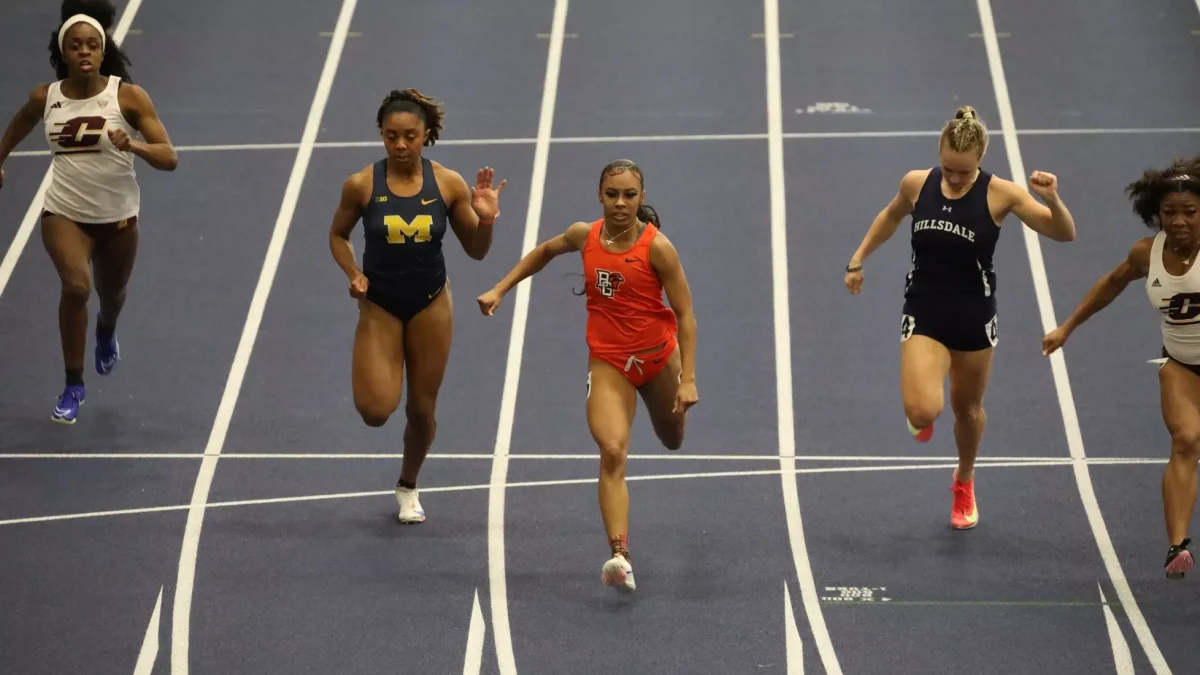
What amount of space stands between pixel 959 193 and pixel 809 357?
2306mm

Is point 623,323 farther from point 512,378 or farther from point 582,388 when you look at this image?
point 512,378

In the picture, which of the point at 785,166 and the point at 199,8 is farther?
the point at 199,8

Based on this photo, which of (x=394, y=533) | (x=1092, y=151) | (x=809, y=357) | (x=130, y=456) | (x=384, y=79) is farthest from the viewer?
(x=384, y=79)

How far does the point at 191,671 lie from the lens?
6.46 metres

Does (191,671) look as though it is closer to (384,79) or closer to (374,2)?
(384,79)

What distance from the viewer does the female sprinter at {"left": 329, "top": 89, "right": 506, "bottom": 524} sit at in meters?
7.08

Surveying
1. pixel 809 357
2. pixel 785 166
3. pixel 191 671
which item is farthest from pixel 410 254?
pixel 785 166

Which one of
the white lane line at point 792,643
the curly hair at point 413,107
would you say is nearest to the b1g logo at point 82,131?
the curly hair at point 413,107

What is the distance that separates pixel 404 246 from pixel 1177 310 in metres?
3.10

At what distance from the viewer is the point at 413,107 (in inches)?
278

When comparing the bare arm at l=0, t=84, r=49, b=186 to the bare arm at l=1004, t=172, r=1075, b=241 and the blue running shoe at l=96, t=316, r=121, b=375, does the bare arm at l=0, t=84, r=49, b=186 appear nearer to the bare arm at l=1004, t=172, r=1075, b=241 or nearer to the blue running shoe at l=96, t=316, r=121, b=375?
the blue running shoe at l=96, t=316, r=121, b=375

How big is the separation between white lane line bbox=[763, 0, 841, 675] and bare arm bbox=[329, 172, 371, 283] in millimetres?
2233

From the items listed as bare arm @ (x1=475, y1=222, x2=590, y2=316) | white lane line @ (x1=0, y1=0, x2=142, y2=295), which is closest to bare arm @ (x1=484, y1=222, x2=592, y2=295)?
bare arm @ (x1=475, y1=222, x2=590, y2=316)

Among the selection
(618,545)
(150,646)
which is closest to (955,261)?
(618,545)
